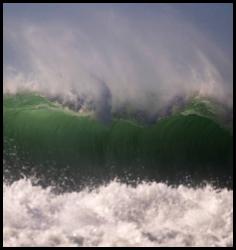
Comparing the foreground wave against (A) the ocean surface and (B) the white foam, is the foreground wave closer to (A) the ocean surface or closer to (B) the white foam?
(A) the ocean surface

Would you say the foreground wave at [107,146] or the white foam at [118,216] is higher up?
the foreground wave at [107,146]

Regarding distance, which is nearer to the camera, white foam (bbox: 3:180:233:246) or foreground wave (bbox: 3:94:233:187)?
white foam (bbox: 3:180:233:246)

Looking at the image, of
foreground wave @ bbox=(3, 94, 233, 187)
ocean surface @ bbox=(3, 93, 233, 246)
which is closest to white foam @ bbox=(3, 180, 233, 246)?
ocean surface @ bbox=(3, 93, 233, 246)

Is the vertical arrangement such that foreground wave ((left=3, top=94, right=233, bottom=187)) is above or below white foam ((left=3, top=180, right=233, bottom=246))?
above

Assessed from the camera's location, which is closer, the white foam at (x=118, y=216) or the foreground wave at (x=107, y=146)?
the white foam at (x=118, y=216)

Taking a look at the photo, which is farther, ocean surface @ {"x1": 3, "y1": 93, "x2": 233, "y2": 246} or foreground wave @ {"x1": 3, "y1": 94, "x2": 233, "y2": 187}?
foreground wave @ {"x1": 3, "y1": 94, "x2": 233, "y2": 187}

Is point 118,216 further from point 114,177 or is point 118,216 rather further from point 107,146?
point 107,146

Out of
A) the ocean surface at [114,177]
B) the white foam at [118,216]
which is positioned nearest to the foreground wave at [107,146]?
Result: the ocean surface at [114,177]

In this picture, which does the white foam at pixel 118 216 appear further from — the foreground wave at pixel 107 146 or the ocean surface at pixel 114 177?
the foreground wave at pixel 107 146
